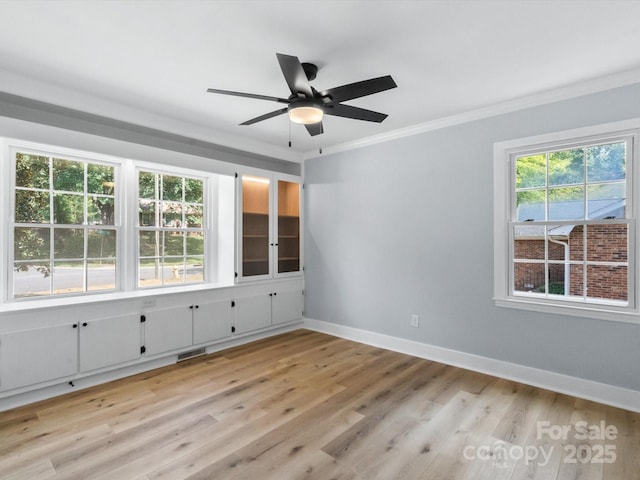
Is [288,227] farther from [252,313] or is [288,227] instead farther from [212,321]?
[212,321]

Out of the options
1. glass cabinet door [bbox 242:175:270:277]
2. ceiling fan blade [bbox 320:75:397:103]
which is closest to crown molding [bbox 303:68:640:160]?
glass cabinet door [bbox 242:175:270:277]

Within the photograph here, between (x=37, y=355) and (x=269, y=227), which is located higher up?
(x=269, y=227)

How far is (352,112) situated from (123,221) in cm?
268

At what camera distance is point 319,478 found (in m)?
1.88

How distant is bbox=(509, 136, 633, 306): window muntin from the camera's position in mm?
2812

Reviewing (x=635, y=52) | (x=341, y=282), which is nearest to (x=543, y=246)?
(x=635, y=52)

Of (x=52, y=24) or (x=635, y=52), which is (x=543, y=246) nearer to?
(x=635, y=52)

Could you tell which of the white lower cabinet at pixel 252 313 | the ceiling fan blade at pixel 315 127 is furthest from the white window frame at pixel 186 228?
the ceiling fan blade at pixel 315 127

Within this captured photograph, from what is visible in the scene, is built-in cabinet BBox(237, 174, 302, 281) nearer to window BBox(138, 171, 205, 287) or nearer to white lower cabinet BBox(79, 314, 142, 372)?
window BBox(138, 171, 205, 287)

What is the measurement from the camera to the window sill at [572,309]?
2682 millimetres

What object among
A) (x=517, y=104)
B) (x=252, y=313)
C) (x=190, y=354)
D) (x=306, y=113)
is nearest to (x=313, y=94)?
(x=306, y=113)

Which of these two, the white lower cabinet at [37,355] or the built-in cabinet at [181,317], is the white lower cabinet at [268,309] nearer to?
the built-in cabinet at [181,317]

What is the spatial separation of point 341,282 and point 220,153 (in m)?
2.37

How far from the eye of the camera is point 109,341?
3146 millimetres
